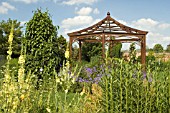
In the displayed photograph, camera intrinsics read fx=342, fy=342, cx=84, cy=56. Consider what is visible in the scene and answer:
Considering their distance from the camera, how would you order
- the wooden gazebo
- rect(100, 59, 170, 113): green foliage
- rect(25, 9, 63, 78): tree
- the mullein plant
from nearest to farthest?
1. the mullein plant
2. rect(100, 59, 170, 113): green foliage
3. rect(25, 9, 63, 78): tree
4. the wooden gazebo

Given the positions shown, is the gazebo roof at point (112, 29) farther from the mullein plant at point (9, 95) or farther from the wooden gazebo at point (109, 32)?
the mullein plant at point (9, 95)

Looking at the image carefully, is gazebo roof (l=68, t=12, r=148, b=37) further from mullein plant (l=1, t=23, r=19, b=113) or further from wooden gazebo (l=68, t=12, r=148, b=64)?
mullein plant (l=1, t=23, r=19, b=113)

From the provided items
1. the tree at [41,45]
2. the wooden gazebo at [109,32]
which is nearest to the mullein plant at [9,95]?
the tree at [41,45]

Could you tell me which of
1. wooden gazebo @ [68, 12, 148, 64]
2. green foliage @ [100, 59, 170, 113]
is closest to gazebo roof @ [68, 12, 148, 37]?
wooden gazebo @ [68, 12, 148, 64]

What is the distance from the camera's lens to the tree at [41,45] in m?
8.88

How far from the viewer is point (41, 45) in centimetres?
900

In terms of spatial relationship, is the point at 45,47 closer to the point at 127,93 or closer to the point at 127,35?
the point at 127,93

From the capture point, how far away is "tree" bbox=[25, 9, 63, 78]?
8875 mm

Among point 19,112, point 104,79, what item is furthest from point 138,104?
point 19,112

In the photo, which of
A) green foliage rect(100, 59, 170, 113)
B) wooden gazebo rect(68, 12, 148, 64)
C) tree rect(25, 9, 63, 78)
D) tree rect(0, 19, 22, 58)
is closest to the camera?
green foliage rect(100, 59, 170, 113)

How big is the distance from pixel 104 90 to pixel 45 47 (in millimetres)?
5370

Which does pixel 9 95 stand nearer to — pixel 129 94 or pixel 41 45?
pixel 129 94

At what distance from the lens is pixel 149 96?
12.5 feet

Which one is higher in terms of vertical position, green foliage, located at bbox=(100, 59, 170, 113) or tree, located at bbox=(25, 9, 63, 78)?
tree, located at bbox=(25, 9, 63, 78)
